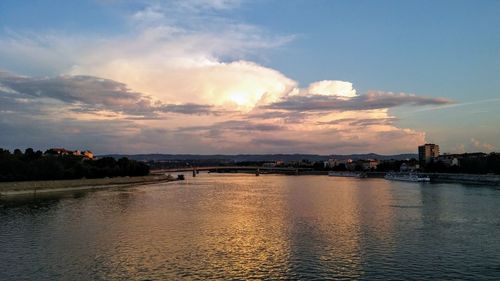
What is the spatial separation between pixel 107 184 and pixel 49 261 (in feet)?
248

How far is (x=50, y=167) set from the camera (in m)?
79.6

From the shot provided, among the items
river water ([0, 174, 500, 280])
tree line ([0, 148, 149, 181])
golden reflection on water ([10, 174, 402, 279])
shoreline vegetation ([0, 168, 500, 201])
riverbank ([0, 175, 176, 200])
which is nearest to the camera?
river water ([0, 174, 500, 280])

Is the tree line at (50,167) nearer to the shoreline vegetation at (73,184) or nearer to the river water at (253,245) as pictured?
the shoreline vegetation at (73,184)

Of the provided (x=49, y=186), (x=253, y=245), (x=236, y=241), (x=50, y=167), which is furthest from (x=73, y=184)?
(x=253, y=245)

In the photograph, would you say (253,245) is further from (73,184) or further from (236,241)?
(73,184)

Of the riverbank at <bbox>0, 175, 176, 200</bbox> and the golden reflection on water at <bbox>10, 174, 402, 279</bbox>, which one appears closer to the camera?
the golden reflection on water at <bbox>10, 174, 402, 279</bbox>

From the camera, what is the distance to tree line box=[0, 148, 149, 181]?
2840 inches

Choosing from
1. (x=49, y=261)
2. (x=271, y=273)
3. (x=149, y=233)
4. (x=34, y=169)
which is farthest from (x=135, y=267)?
(x=34, y=169)

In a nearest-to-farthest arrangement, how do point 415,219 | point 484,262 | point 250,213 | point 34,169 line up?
point 484,262, point 415,219, point 250,213, point 34,169

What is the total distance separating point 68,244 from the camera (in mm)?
23375

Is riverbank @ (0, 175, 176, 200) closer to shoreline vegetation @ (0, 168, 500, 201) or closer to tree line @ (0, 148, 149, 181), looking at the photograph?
shoreline vegetation @ (0, 168, 500, 201)

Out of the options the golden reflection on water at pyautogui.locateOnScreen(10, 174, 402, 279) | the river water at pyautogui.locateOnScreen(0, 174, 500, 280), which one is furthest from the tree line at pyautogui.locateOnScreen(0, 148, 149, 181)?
the golden reflection on water at pyautogui.locateOnScreen(10, 174, 402, 279)

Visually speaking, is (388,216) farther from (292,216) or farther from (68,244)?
(68,244)

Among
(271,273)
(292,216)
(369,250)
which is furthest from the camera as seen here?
(292,216)
